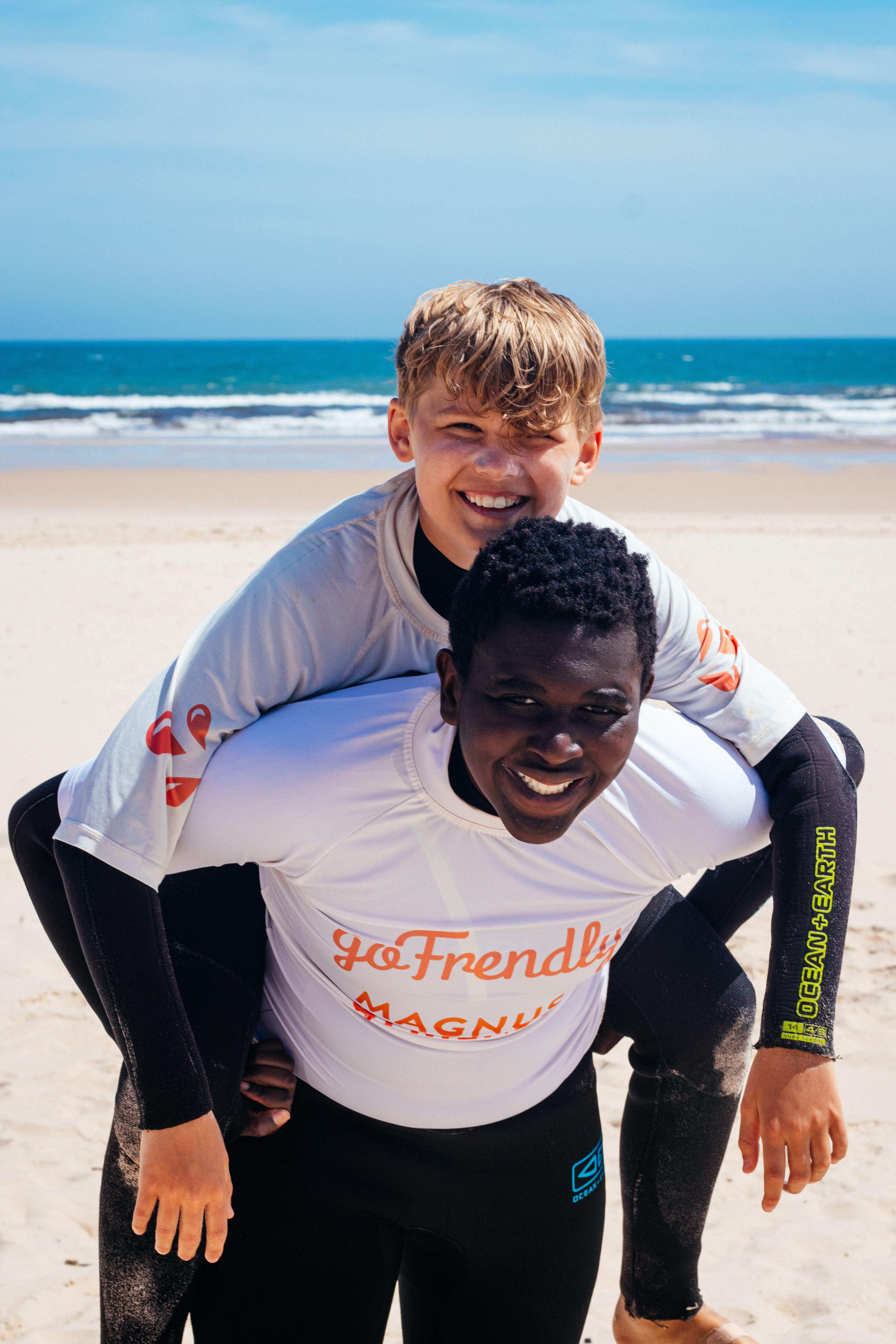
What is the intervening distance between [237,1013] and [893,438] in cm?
2644

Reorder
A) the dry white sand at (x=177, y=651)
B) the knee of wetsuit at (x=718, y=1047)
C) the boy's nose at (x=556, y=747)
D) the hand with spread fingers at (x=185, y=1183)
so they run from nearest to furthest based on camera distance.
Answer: the boy's nose at (x=556, y=747) < the hand with spread fingers at (x=185, y=1183) < the knee of wetsuit at (x=718, y=1047) < the dry white sand at (x=177, y=651)

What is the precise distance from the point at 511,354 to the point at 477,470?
8.8 inches

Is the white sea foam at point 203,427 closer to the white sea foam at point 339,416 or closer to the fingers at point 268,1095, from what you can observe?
the white sea foam at point 339,416

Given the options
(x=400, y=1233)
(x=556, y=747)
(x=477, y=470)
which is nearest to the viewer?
(x=556, y=747)

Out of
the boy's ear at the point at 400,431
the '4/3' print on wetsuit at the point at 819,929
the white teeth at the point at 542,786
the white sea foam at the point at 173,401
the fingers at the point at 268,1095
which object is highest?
the boy's ear at the point at 400,431

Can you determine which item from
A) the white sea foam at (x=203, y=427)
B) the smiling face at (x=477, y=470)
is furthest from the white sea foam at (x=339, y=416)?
the smiling face at (x=477, y=470)

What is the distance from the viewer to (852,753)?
239 centimetres

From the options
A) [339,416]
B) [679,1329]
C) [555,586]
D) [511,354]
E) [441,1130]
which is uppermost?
[511,354]

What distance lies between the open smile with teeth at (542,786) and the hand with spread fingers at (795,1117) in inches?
26.3

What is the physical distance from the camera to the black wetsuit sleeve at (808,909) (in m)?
2.03

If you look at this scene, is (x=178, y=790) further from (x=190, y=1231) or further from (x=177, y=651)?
(x=177, y=651)

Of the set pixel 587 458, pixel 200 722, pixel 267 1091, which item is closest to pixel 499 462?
pixel 587 458

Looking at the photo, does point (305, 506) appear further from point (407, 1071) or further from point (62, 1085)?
point (407, 1071)

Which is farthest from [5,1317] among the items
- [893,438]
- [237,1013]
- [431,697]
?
[893,438]
